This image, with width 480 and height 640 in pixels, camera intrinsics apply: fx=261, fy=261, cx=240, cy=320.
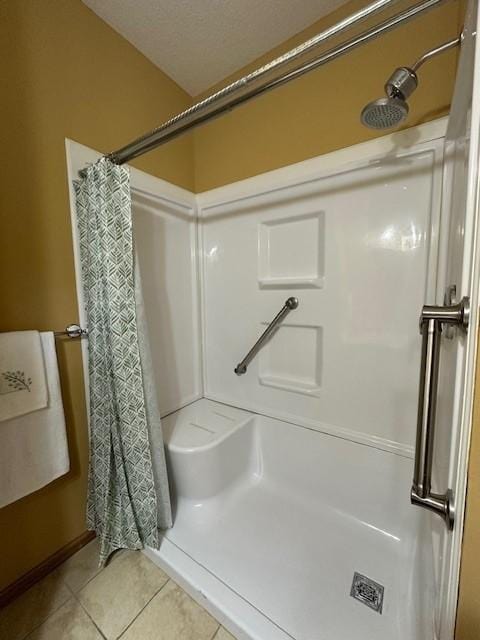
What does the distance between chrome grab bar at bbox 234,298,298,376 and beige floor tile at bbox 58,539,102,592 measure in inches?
42.5

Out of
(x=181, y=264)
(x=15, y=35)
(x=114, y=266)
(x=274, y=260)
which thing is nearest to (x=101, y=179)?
(x=114, y=266)

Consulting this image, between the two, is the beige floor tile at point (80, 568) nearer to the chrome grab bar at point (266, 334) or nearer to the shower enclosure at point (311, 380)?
the shower enclosure at point (311, 380)

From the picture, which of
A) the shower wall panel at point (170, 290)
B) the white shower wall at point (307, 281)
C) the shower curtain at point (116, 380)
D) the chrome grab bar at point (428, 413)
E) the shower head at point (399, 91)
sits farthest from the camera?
the shower wall panel at point (170, 290)

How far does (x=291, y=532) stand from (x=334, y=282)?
121 cm

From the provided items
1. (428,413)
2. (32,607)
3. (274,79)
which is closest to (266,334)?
(428,413)

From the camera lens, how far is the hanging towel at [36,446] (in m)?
0.93

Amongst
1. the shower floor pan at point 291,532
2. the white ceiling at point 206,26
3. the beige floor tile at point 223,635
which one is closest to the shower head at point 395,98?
the white ceiling at point 206,26

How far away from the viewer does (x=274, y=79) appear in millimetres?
743

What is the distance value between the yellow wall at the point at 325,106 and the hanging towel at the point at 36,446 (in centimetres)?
137

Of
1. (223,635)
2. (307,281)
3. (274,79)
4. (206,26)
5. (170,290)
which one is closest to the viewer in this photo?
(274,79)

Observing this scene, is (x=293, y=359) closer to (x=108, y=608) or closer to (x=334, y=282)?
(x=334, y=282)

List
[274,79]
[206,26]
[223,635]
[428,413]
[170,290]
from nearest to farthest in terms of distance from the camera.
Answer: [428,413], [274,79], [223,635], [206,26], [170,290]

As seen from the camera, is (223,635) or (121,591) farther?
(121,591)

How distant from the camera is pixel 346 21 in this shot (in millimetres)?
585
